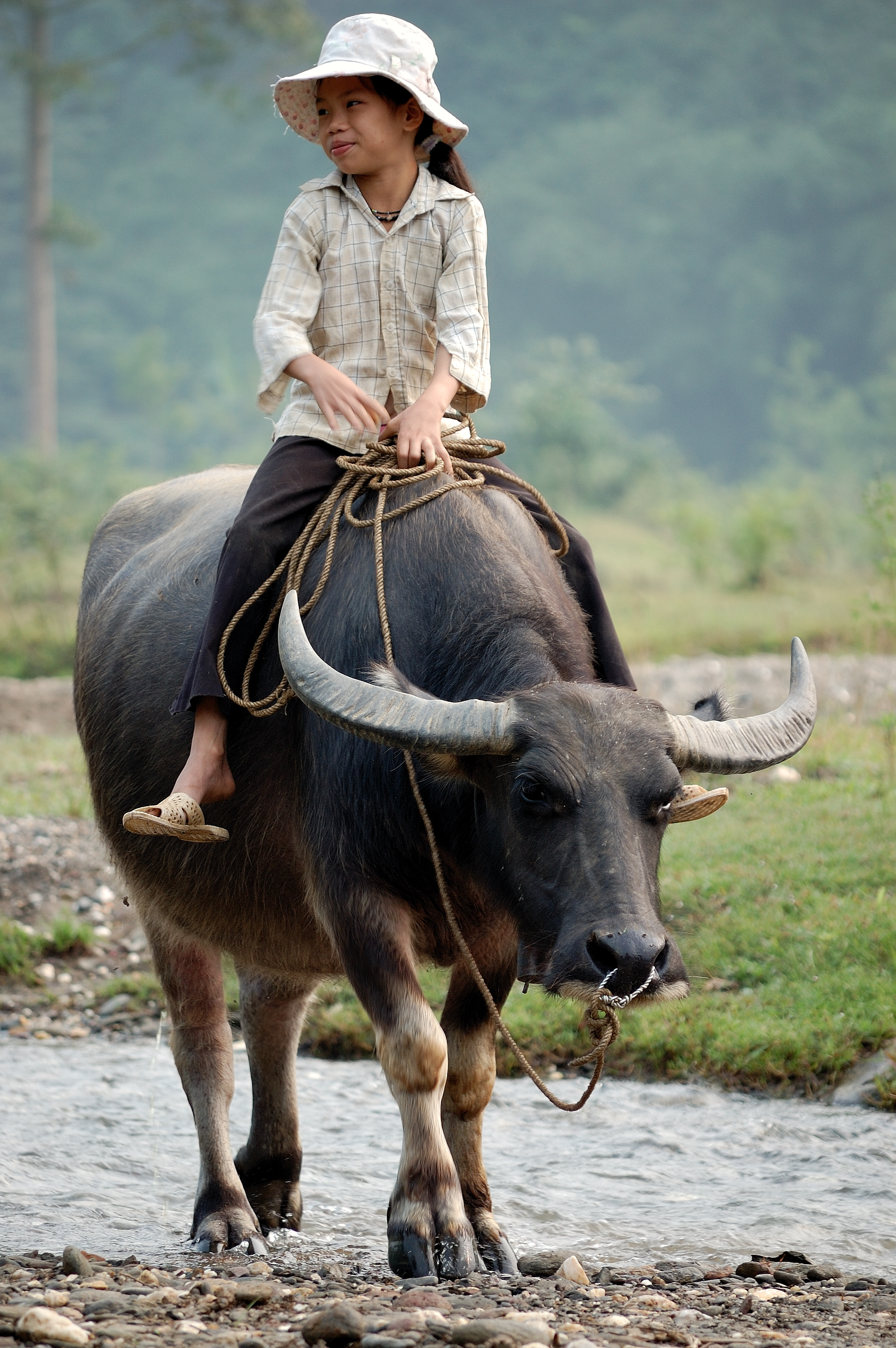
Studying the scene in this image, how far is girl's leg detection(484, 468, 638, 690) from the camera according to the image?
11.8 ft

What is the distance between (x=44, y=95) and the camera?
27.9 m

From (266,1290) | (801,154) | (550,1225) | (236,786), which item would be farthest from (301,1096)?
(801,154)

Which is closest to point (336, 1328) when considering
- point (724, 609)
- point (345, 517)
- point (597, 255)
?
point (345, 517)

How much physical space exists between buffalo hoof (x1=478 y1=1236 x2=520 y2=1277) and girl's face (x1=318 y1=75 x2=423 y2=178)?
8.61 ft

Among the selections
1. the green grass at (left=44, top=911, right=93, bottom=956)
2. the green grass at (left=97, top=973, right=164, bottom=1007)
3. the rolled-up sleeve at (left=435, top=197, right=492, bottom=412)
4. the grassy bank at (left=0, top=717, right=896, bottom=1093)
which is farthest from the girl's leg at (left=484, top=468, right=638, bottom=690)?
the green grass at (left=44, top=911, right=93, bottom=956)

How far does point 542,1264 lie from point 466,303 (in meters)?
2.31

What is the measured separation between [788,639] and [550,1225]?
9.66 metres

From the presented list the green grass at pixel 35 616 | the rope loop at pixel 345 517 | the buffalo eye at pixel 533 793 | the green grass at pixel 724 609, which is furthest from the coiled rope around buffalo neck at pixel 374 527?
the green grass at pixel 35 616

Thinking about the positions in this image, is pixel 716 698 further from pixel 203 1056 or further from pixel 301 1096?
pixel 301 1096

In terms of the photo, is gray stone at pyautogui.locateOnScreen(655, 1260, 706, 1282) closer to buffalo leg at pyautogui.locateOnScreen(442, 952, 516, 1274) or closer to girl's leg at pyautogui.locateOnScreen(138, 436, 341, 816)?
buffalo leg at pyautogui.locateOnScreen(442, 952, 516, 1274)

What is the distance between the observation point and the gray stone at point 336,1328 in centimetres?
244

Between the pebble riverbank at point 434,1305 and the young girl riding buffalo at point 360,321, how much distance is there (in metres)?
1.01

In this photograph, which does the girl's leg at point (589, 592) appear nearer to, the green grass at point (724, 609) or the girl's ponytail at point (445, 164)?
the girl's ponytail at point (445, 164)

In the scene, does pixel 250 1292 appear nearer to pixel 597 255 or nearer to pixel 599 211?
pixel 597 255
